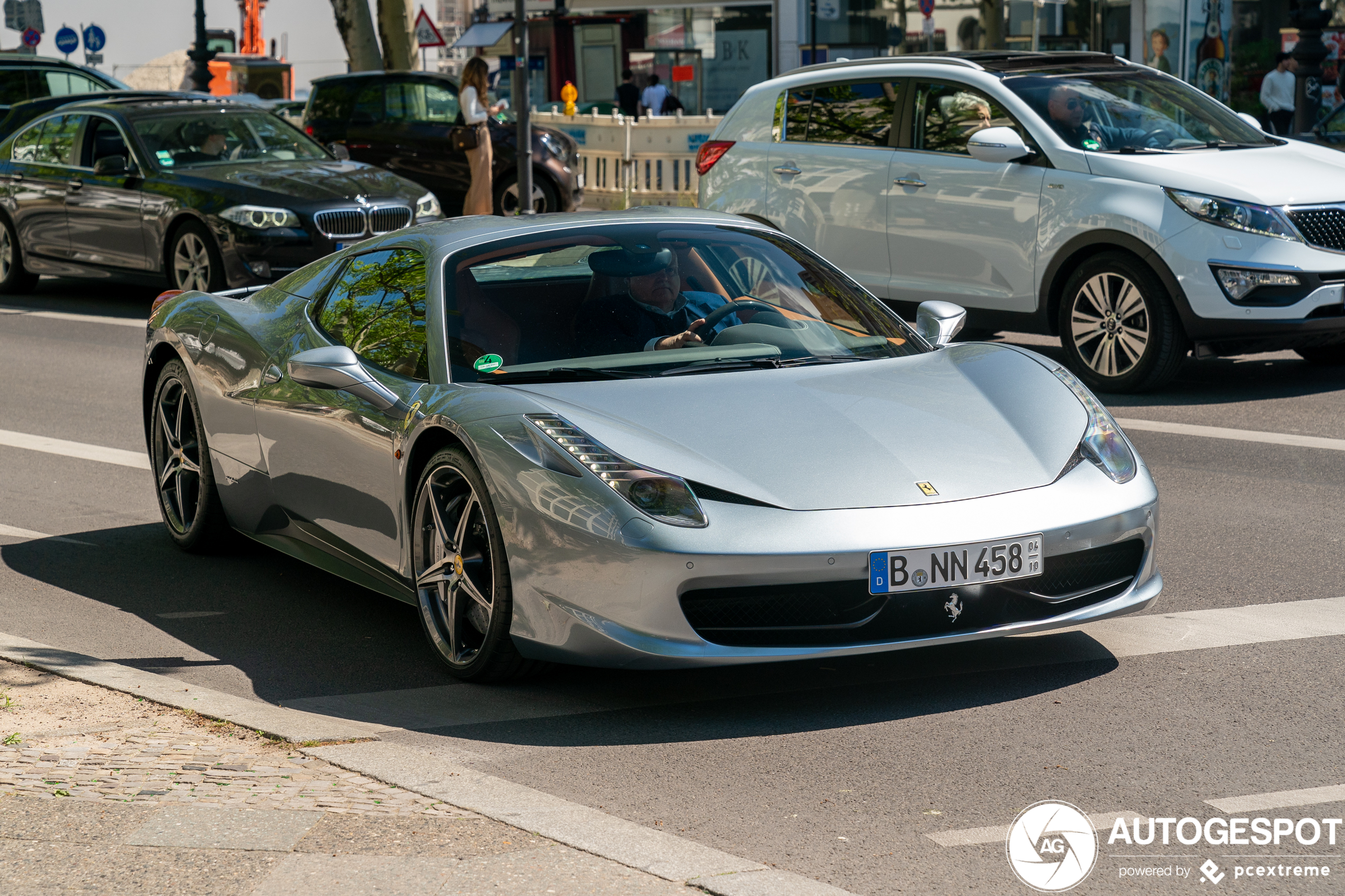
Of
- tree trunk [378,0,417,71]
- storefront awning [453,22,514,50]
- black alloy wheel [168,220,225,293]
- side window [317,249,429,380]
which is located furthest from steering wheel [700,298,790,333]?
storefront awning [453,22,514,50]

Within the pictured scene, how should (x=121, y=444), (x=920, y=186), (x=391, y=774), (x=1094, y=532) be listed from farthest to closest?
(x=920, y=186) < (x=121, y=444) < (x=1094, y=532) < (x=391, y=774)

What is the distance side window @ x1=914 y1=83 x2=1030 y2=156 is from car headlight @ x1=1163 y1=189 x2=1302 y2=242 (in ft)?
5.05

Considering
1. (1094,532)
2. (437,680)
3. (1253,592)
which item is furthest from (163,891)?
(1253,592)

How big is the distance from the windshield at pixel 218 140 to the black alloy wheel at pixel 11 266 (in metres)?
2.02

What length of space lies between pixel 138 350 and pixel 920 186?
5932 millimetres

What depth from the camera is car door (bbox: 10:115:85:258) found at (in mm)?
16078

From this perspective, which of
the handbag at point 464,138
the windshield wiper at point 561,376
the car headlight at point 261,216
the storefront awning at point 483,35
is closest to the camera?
the windshield wiper at point 561,376

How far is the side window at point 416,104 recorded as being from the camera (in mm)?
20844

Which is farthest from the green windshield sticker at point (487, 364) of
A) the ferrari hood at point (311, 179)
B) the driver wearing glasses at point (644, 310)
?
the ferrari hood at point (311, 179)

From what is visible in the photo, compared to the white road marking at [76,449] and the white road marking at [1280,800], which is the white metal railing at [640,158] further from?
the white road marking at [1280,800]

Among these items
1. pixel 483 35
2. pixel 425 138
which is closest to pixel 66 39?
pixel 483 35

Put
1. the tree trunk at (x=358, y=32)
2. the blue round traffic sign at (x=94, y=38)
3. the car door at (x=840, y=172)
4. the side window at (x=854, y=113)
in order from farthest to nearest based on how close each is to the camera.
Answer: the blue round traffic sign at (x=94, y=38)
the tree trunk at (x=358, y=32)
the side window at (x=854, y=113)
the car door at (x=840, y=172)

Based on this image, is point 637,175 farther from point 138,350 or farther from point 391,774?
point 391,774

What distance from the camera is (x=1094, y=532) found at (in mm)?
4902
